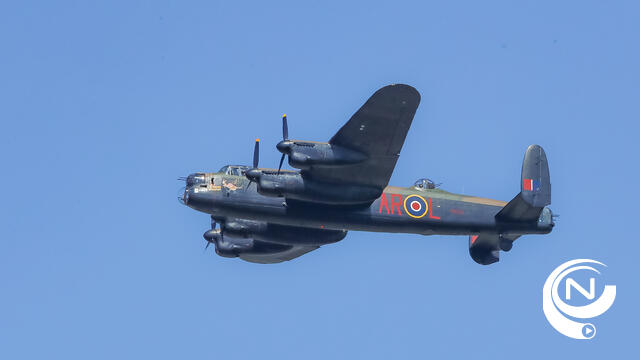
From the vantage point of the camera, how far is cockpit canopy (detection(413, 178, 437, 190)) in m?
35.1

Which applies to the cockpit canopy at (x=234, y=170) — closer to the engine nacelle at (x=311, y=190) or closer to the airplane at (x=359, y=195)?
the airplane at (x=359, y=195)

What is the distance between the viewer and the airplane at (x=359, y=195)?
31828 mm

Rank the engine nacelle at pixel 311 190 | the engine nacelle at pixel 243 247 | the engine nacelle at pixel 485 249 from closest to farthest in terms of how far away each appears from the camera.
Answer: the engine nacelle at pixel 311 190 < the engine nacelle at pixel 485 249 < the engine nacelle at pixel 243 247

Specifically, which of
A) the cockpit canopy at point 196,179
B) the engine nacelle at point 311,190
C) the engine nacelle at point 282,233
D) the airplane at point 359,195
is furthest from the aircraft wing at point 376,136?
the engine nacelle at point 282,233

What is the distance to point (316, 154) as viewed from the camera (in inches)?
1257

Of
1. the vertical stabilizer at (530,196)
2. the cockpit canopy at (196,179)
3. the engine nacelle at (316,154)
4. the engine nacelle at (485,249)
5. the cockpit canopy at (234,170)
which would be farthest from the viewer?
the engine nacelle at (485,249)

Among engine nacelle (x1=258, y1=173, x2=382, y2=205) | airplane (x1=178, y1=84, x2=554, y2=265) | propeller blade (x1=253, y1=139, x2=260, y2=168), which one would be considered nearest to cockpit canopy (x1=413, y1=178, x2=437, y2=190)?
airplane (x1=178, y1=84, x2=554, y2=265)

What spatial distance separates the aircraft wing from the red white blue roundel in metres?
1.35

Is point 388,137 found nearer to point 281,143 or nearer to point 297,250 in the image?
point 281,143

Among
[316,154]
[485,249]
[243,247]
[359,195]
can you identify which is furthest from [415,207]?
[243,247]

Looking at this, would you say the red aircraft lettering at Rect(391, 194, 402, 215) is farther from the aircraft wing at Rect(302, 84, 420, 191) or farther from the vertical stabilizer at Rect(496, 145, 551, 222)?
the vertical stabilizer at Rect(496, 145, 551, 222)

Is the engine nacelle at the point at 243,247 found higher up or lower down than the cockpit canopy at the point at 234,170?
lower down

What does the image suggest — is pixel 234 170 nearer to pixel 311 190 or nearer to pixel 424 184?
pixel 311 190

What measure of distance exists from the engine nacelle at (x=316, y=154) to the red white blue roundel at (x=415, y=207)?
300cm
